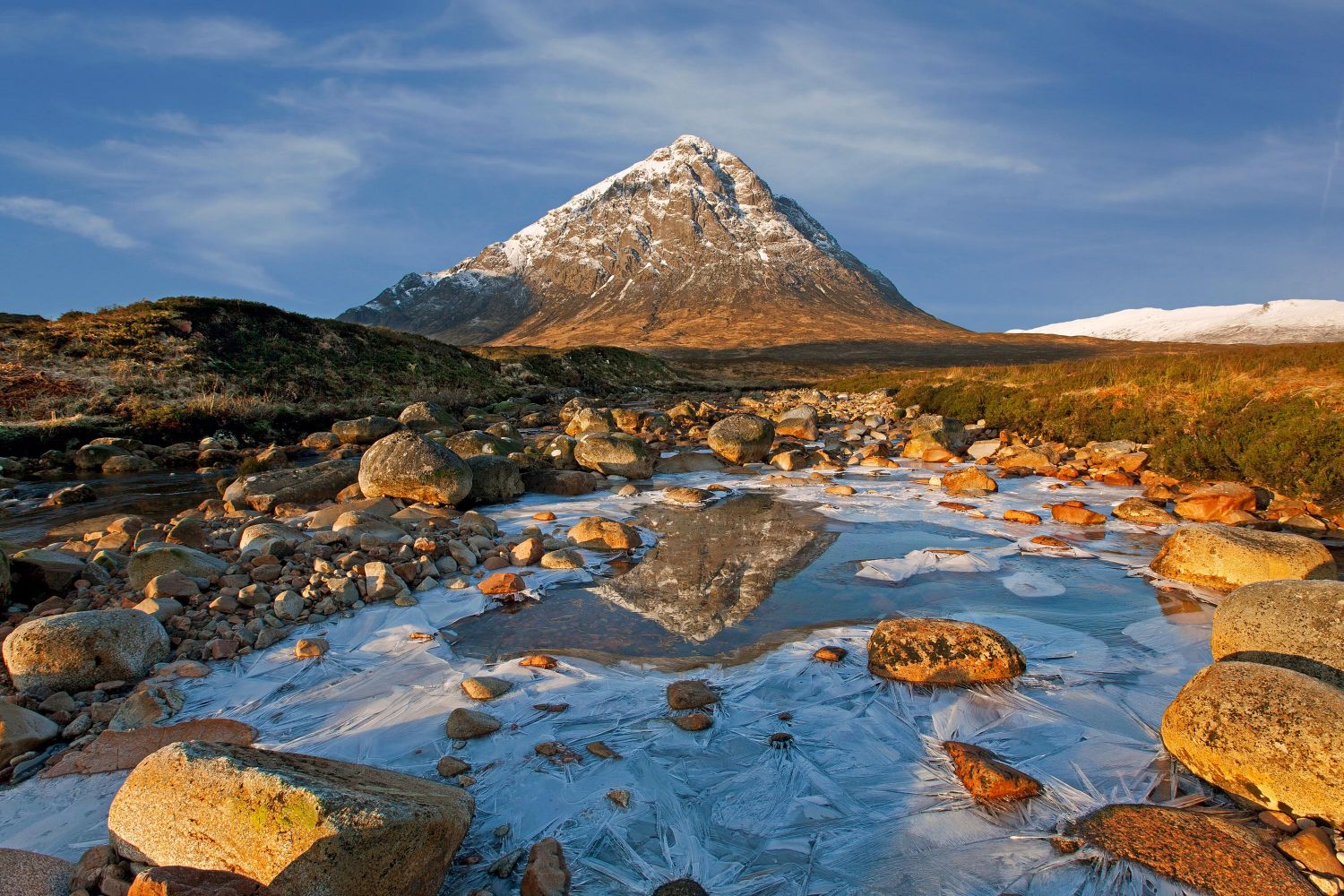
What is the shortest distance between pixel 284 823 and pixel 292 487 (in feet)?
28.6

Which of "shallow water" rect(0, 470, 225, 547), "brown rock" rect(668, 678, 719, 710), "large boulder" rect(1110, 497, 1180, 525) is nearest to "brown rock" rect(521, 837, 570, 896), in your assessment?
"brown rock" rect(668, 678, 719, 710)

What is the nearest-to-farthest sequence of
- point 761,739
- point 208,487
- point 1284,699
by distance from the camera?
point 1284,699, point 761,739, point 208,487

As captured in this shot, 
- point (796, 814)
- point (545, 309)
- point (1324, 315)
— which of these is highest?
point (545, 309)

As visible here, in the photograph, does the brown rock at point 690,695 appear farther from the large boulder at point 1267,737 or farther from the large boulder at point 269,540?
the large boulder at point 269,540

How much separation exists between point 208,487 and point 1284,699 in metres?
15.3

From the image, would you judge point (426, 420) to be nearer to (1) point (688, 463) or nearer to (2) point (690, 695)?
(1) point (688, 463)

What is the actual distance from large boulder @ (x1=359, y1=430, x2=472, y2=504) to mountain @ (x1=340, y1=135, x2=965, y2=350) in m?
102

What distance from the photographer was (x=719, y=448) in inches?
589

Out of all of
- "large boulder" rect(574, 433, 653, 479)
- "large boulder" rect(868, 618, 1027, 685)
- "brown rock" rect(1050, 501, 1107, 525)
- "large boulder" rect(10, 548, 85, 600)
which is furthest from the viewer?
"large boulder" rect(574, 433, 653, 479)

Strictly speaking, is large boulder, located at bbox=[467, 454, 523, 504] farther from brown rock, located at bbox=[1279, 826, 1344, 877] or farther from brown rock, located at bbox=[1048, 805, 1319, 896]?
brown rock, located at bbox=[1279, 826, 1344, 877]

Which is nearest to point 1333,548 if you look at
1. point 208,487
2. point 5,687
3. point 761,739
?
point 761,739

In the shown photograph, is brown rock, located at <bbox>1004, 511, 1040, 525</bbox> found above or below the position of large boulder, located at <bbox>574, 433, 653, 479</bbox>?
below

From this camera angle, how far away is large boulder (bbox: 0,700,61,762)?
143 inches

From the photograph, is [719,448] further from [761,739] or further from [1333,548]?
[761,739]
